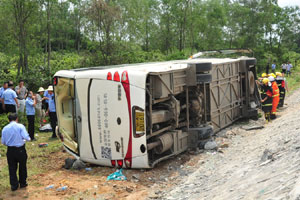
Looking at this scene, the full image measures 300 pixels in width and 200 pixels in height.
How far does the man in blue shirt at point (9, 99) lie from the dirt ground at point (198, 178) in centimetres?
315

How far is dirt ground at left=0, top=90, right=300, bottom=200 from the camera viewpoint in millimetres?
4314

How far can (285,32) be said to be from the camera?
132 feet

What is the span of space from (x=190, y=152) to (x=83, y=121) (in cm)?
271

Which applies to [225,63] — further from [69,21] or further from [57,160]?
[69,21]

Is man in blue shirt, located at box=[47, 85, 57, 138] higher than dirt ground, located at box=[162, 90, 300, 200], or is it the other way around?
man in blue shirt, located at box=[47, 85, 57, 138]

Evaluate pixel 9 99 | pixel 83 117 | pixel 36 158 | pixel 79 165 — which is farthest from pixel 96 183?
pixel 9 99

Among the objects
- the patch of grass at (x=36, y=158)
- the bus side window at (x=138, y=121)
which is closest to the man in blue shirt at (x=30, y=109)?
the patch of grass at (x=36, y=158)

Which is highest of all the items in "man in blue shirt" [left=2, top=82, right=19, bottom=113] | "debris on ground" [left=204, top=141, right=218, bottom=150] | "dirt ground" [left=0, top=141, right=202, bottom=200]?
"man in blue shirt" [left=2, top=82, right=19, bottom=113]

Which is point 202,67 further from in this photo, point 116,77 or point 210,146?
Result: point 116,77

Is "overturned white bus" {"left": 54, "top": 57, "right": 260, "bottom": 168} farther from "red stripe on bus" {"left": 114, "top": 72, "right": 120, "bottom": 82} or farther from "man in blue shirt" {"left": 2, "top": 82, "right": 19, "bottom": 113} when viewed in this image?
"man in blue shirt" {"left": 2, "top": 82, "right": 19, "bottom": 113}

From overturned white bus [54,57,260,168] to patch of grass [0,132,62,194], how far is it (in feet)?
2.55

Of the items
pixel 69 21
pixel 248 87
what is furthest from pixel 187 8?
pixel 248 87

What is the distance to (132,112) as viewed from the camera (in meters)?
6.48

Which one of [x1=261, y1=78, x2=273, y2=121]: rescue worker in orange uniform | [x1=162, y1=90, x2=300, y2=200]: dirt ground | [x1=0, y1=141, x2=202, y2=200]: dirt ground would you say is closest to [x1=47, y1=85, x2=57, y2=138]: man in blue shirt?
[x1=0, y1=141, x2=202, y2=200]: dirt ground
